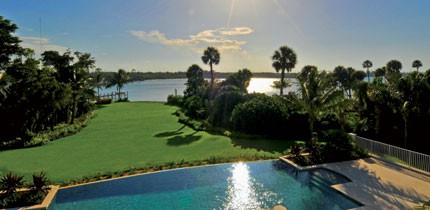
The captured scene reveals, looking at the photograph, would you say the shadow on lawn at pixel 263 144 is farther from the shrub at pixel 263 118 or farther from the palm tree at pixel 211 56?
the palm tree at pixel 211 56

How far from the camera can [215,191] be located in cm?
918

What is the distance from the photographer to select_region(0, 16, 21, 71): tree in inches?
658

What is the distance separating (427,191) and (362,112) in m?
8.78

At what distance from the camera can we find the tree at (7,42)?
16.7 meters

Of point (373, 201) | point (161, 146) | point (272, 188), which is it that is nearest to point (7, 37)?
point (161, 146)

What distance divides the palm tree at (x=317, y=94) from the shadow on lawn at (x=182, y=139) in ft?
25.3

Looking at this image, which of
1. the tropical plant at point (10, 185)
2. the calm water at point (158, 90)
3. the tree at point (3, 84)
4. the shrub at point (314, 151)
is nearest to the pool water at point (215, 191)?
the shrub at point (314, 151)

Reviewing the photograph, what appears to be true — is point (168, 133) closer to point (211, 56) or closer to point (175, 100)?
point (175, 100)

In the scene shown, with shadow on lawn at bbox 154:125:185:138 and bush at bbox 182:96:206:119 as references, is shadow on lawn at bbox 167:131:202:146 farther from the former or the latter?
bush at bbox 182:96:206:119

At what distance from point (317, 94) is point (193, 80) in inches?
1225

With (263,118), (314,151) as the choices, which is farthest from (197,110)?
(314,151)

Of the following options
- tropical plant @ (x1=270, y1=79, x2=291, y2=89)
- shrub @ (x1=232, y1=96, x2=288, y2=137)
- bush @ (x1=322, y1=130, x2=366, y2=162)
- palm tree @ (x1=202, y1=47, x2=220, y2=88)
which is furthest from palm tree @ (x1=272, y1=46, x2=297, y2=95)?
bush @ (x1=322, y1=130, x2=366, y2=162)

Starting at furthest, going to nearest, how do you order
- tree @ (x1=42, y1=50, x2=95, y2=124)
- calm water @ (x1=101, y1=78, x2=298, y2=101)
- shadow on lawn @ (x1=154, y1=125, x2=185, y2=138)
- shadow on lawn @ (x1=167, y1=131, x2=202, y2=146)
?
calm water @ (x1=101, y1=78, x2=298, y2=101) < tree @ (x1=42, y1=50, x2=95, y2=124) < shadow on lawn @ (x1=154, y1=125, x2=185, y2=138) < shadow on lawn @ (x1=167, y1=131, x2=202, y2=146)

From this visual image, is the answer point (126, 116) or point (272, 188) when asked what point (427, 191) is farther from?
point (126, 116)
